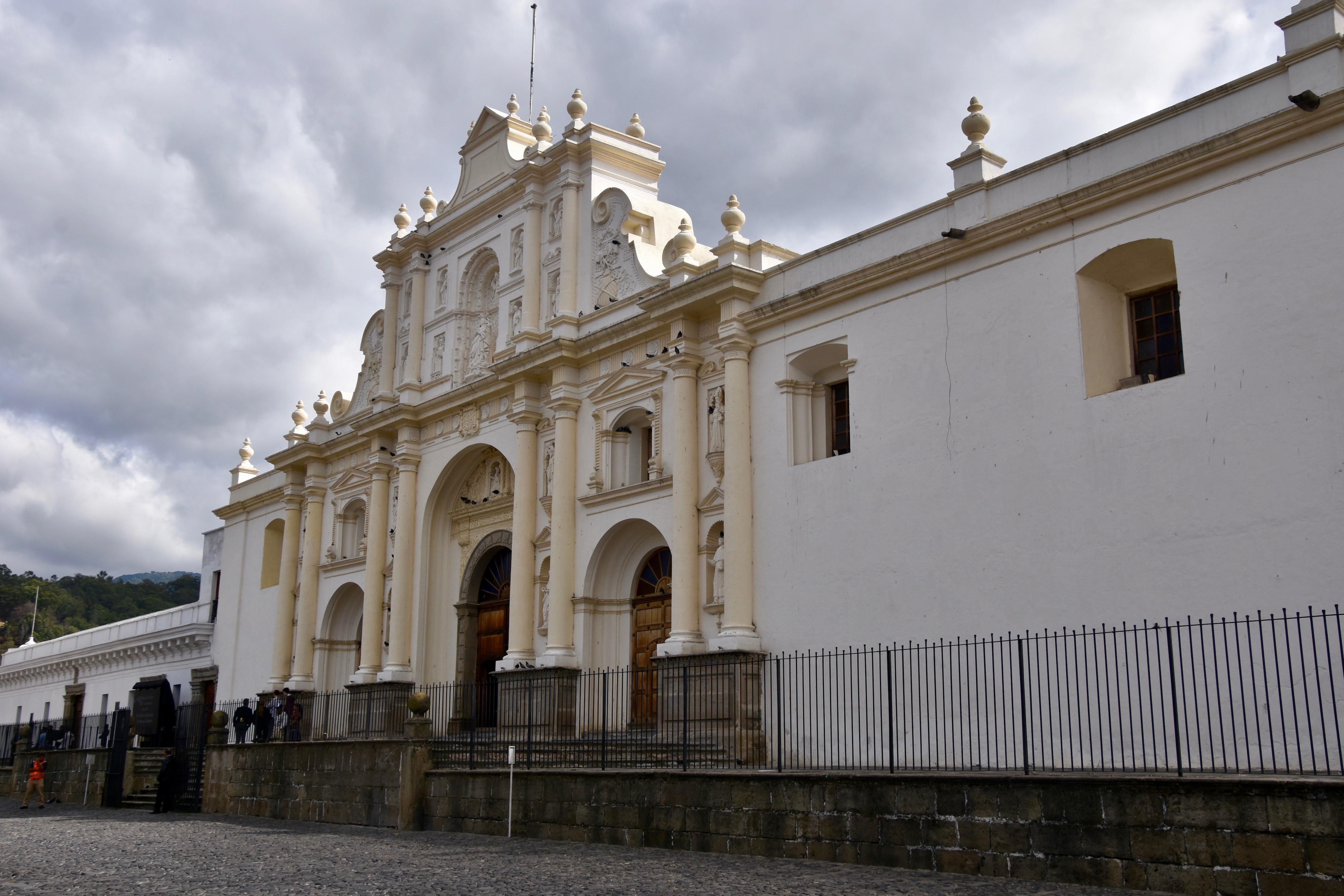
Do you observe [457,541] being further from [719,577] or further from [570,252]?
[719,577]

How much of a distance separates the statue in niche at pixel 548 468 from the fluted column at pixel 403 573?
14.3 ft

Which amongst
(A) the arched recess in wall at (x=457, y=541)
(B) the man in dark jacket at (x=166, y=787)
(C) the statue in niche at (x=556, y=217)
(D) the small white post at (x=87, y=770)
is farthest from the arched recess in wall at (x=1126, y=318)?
(D) the small white post at (x=87, y=770)

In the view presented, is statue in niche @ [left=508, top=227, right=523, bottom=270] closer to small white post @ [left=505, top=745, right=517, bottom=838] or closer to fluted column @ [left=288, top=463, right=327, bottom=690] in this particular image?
fluted column @ [left=288, top=463, right=327, bottom=690]

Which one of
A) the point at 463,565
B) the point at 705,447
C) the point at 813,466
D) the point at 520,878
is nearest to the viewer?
the point at 520,878

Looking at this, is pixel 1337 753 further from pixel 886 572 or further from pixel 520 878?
pixel 520 878

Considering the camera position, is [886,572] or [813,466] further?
[813,466]

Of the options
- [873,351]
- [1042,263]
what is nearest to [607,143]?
[873,351]

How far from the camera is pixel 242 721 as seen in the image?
892 inches

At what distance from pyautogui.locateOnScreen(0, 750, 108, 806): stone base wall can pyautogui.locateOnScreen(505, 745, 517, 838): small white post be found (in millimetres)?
12844

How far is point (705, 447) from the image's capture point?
1856cm

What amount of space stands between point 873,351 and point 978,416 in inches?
80.5

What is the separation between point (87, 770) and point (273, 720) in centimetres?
358

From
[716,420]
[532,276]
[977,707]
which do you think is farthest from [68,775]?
[977,707]

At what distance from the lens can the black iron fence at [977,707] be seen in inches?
444
